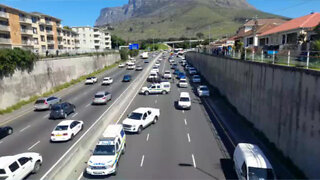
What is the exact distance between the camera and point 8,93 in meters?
28.9

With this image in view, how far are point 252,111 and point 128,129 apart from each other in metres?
12.0

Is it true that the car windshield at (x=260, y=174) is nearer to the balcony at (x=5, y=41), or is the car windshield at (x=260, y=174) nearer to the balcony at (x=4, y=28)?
the balcony at (x=5, y=41)

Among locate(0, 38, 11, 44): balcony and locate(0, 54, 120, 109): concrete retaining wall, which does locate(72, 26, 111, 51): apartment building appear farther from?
locate(0, 54, 120, 109): concrete retaining wall

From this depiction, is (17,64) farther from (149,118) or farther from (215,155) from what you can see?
(215,155)

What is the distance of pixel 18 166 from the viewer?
12.8m

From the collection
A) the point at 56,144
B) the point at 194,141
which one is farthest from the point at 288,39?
the point at 56,144

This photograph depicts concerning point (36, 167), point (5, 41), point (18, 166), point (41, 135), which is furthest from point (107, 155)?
point (5, 41)

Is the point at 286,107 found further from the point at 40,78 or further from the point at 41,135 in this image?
the point at 40,78

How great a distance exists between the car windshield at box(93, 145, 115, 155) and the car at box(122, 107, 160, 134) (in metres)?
5.47

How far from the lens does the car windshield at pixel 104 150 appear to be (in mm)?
14181

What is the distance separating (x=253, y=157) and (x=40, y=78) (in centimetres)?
3512

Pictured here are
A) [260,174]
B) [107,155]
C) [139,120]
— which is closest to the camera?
[260,174]

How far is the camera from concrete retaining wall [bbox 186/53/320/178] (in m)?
12.5

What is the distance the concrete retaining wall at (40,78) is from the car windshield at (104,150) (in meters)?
20.3
